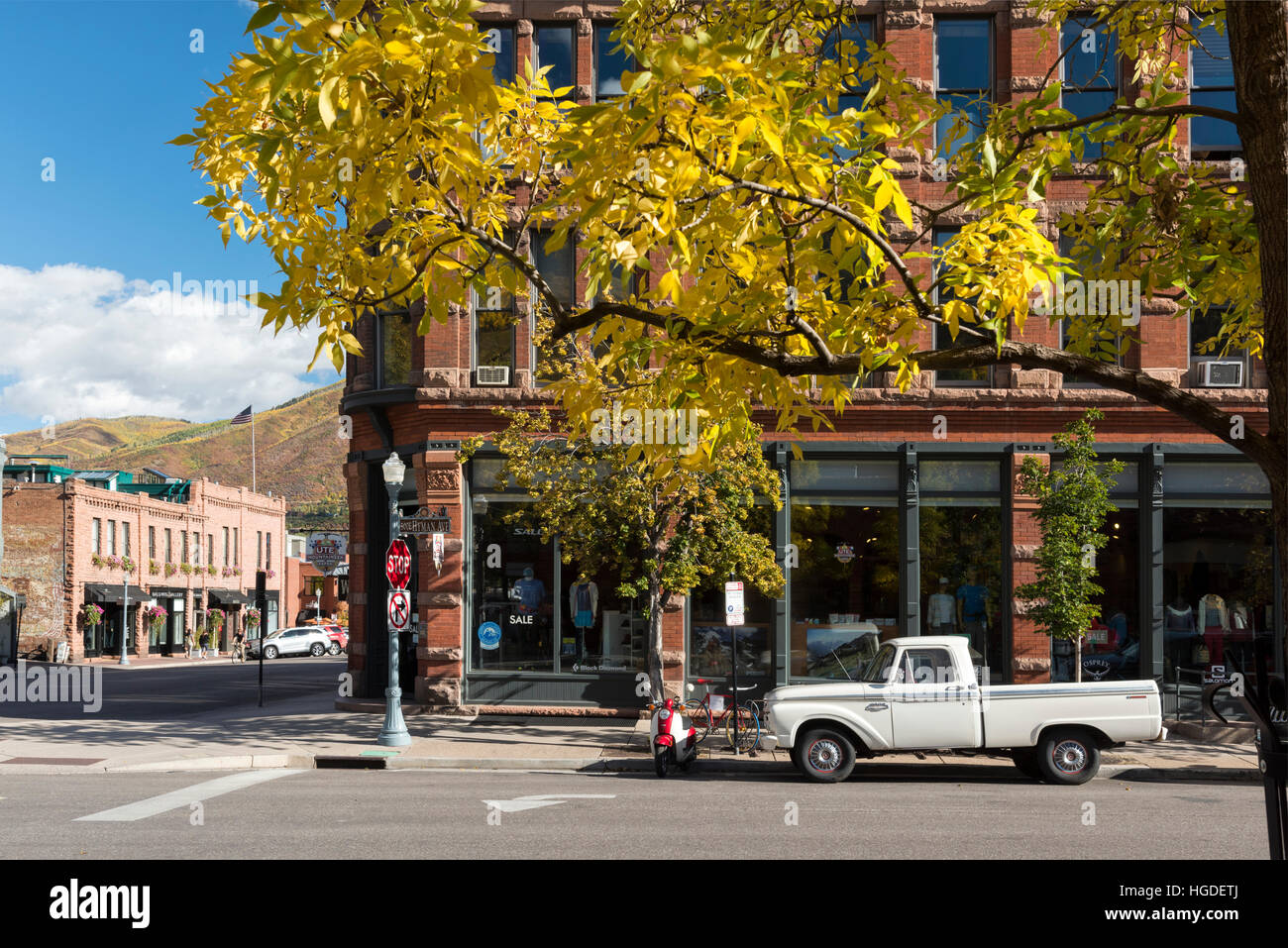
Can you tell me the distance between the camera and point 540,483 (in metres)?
19.5

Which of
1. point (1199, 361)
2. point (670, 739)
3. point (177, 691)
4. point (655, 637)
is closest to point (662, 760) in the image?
point (670, 739)

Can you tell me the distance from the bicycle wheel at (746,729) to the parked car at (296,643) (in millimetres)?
47325

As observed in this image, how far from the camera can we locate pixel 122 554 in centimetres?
5956

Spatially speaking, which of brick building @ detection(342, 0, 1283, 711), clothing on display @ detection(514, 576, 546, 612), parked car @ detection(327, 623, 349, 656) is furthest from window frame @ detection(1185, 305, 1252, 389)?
parked car @ detection(327, 623, 349, 656)

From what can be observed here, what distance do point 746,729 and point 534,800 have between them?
5.71 m

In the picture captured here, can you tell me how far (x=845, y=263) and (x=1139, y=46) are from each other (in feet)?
11.2

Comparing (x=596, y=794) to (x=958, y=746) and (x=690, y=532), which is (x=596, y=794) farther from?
(x=690, y=532)

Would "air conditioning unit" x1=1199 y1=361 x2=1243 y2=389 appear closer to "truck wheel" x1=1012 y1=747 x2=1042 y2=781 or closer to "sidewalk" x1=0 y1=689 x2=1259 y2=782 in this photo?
"sidewalk" x1=0 y1=689 x2=1259 y2=782

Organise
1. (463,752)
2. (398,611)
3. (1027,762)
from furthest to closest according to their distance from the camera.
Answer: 1. (398,611)
2. (463,752)
3. (1027,762)

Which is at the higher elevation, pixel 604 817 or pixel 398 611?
pixel 398 611

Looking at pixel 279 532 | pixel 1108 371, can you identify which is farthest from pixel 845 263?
pixel 279 532

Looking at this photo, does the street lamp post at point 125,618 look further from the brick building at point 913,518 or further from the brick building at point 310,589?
the brick building at point 913,518

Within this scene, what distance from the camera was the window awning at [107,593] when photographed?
182 ft

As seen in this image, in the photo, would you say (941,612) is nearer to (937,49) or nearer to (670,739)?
(670,739)
